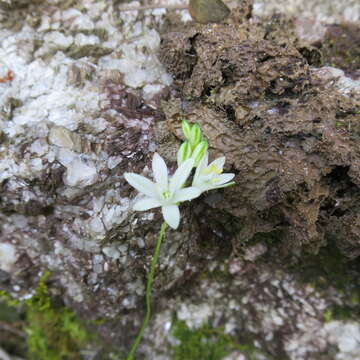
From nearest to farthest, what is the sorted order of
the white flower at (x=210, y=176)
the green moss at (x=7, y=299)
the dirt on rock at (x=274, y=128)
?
the white flower at (x=210, y=176) → the dirt on rock at (x=274, y=128) → the green moss at (x=7, y=299)

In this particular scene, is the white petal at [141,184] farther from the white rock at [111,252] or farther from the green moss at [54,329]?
the green moss at [54,329]

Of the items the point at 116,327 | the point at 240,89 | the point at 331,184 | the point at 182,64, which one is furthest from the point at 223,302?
the point at 182,64

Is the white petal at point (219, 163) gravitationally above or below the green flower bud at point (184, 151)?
below

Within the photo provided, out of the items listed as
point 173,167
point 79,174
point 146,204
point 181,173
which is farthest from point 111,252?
point 181,173

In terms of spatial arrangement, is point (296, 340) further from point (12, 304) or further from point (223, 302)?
point (12, 304)

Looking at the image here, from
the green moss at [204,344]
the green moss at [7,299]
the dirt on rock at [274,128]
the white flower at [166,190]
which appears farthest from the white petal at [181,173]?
the green moss at [7,299]

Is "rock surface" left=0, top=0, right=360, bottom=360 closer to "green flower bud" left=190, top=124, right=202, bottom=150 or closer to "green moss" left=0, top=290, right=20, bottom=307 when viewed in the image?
"green moss" left=0, top=290, right=20, bottom=307

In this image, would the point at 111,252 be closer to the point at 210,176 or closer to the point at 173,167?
the point at 173,167

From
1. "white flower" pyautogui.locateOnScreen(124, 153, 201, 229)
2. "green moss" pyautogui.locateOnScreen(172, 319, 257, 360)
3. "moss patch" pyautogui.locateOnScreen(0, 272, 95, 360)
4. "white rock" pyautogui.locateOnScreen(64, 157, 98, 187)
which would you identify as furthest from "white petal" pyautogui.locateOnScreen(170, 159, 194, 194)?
"moss patch" pyautogui.locateOnScreen(0, 272, 95, 360)
